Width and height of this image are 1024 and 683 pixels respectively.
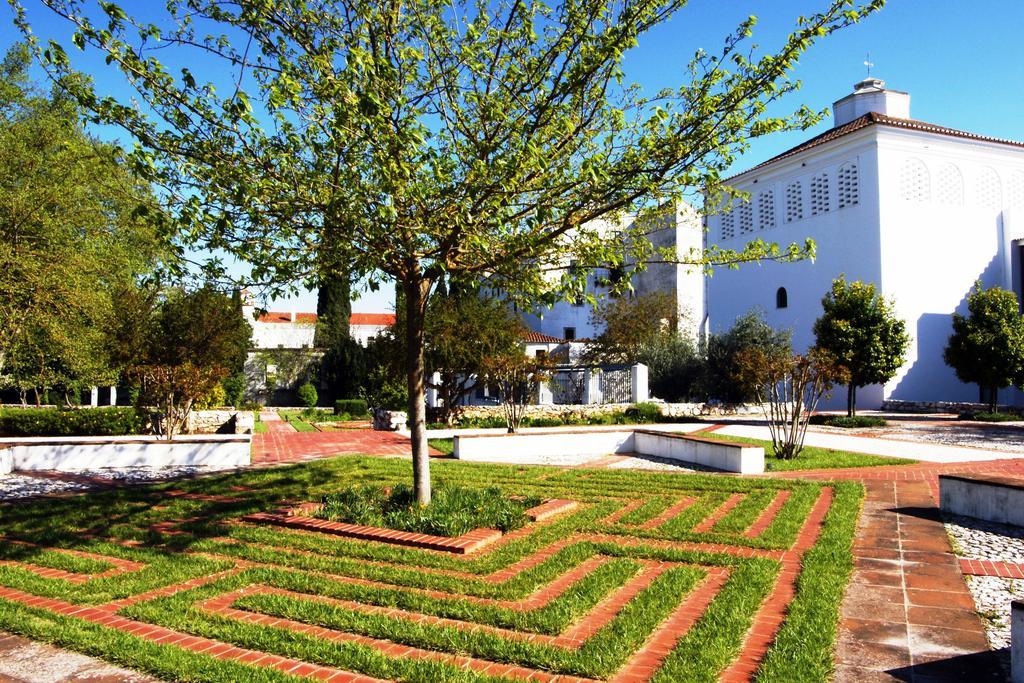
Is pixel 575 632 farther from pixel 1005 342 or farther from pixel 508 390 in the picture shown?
pixel 1005 342

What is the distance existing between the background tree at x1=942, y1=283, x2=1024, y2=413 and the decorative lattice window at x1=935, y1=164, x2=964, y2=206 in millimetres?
7920

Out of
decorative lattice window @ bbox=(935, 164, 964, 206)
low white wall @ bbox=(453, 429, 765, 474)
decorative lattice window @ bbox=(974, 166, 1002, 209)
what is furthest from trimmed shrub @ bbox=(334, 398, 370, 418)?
decorative lattice window @ bbox=(974, 166, 1002, 209)

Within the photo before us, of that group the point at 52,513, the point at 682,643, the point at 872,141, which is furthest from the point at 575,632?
the point at 872,141

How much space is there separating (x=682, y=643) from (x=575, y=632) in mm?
603

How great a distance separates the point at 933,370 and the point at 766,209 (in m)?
10.9

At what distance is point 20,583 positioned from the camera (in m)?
4.93

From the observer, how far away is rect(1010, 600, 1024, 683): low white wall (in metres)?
3.24

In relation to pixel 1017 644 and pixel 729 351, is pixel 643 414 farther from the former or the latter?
pixel 1017 644

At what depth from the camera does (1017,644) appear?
327 cm

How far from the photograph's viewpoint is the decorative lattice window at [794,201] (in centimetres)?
Result: 3297

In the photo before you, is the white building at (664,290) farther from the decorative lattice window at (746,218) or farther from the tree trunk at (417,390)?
the tree trunk at (417,390)

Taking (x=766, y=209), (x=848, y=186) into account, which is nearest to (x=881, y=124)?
(x=848, y=186)

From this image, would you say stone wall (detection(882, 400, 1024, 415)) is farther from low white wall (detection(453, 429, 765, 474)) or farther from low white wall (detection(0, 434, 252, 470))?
low white wall (detection(0, 434, 252, 470))

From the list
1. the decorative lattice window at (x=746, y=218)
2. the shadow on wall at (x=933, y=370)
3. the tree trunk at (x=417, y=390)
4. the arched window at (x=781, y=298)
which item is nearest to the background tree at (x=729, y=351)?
the shadow on wall at (x=933, y=370)
